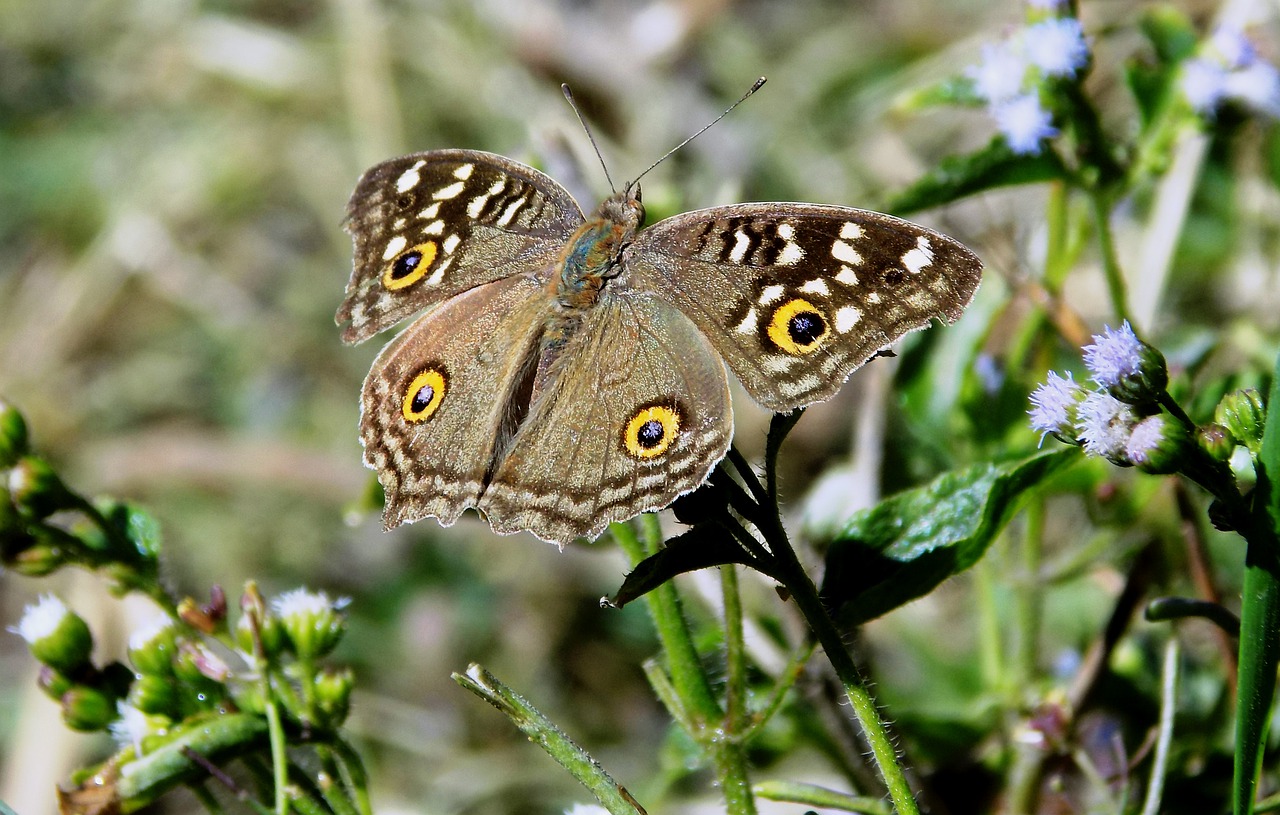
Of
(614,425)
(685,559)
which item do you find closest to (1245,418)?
(685,559)

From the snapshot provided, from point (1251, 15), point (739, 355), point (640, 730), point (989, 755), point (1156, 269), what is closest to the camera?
point (739, 355)

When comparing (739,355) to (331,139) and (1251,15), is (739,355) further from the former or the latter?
(331,139)

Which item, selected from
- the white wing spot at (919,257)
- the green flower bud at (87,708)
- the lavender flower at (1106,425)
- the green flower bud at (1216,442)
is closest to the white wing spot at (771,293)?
the white wing spot at (919,257)

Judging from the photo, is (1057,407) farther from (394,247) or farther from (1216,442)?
(394,247)

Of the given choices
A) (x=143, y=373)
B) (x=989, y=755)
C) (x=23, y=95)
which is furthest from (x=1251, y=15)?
(x=23, y=95)

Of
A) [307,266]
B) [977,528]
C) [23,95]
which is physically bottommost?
[977,528]

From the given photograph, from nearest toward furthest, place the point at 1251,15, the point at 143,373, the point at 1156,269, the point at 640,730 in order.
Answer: the point at 1156,269 < the point at 1251,15 < the point at 640,730 < the point at 143,373
